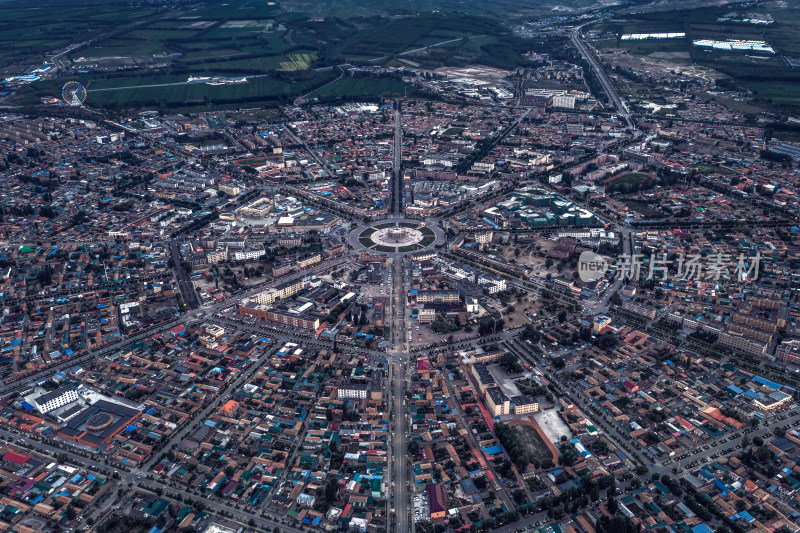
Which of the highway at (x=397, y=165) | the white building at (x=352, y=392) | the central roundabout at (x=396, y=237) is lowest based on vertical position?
the white building at (x=352, y=392)

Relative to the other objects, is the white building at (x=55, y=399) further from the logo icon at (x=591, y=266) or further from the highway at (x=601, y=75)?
the highway at (x=601, y=75)

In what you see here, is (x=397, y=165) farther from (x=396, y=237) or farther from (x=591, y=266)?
(x=591, y=266)

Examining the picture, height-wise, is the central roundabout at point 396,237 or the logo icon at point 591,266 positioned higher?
the central roundabout at point 396,237

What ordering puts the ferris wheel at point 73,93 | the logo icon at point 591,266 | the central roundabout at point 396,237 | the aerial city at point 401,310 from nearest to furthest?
1. the aerial city at point 401,310
2. the logo icon at point 591,266
3. the central roundabout at point 396,237
4. the ferris wheel at point 73,93

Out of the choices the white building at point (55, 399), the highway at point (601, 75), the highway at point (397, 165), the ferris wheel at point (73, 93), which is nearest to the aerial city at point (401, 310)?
the white building at point (55, 399)

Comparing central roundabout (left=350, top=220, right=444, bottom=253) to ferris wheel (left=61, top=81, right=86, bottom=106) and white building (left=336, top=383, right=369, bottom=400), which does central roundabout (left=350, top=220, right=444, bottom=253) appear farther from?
ferris wheel (left=61, top=81, right=86, bottom=106)

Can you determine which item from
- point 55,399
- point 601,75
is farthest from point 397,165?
point 601,75
